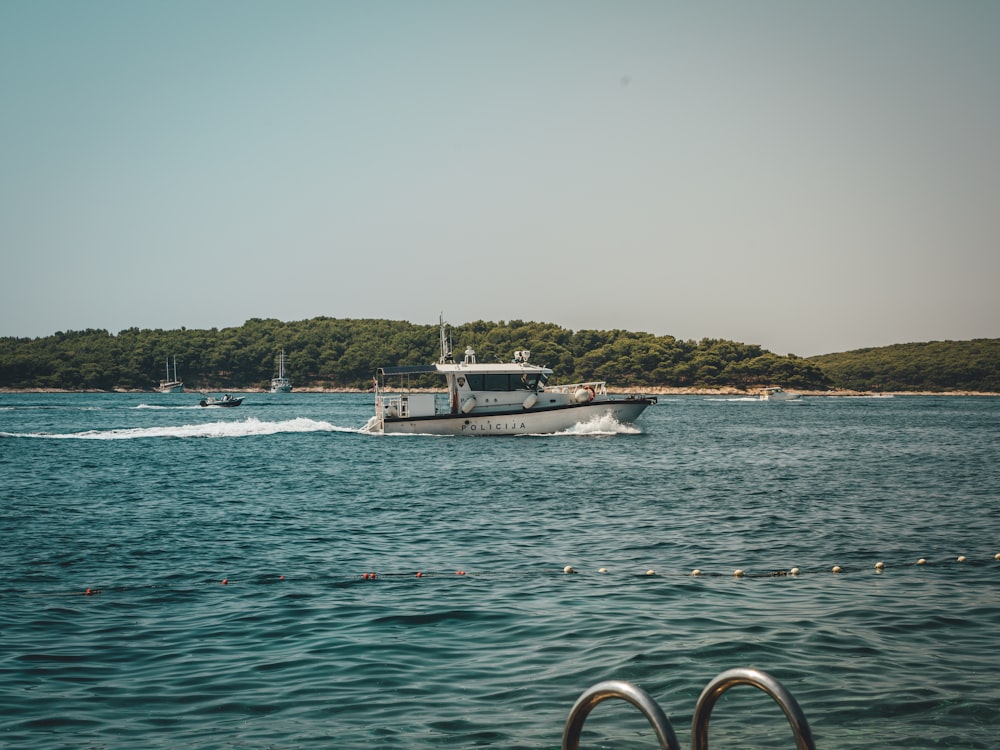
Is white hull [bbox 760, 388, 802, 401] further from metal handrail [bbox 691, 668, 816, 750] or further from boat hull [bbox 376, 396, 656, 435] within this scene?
metal handrail [bbox 691, 668, 816, 750]

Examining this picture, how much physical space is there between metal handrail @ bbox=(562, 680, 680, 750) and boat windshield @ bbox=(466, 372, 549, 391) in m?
49.6

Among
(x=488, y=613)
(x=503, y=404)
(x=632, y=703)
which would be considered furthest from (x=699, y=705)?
(x=503, y=404)

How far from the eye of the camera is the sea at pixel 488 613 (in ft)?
28.2

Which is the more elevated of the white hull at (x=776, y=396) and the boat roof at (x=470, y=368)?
the boat roof at (x=470, y=368)

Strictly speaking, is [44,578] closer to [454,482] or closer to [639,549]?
[639,549]

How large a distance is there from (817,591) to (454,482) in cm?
1974

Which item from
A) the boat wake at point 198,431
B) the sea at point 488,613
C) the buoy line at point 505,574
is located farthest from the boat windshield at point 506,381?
the buoy line at point 505,574

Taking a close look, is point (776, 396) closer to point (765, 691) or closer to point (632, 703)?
point (765, 691)

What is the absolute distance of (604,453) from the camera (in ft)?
149

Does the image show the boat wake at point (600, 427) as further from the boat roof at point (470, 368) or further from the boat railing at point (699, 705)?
the boat railing at point (699, 705)

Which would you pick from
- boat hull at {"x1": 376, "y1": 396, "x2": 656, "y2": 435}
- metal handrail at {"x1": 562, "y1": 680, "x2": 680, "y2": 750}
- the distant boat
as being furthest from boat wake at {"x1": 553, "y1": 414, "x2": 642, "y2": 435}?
the distant boat

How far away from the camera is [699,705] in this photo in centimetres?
486

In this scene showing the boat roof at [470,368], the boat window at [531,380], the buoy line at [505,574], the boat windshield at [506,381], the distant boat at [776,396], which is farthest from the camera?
the distant boat at [776,396]

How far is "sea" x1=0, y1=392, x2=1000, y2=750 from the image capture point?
861 centimetres
